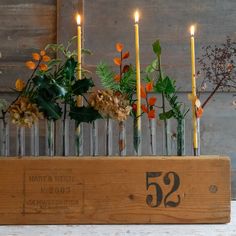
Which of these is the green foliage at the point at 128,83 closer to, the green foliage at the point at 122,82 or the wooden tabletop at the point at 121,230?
the green foliage at the point at 122,82

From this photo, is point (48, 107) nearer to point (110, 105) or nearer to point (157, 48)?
point (110, 105)

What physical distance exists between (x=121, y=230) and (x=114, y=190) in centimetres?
8

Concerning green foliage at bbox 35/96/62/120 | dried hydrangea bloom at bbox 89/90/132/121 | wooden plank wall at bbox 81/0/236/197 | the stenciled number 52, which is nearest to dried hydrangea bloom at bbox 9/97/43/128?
green foliage at bbox 35/96/62/120

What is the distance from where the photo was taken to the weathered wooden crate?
816 mm

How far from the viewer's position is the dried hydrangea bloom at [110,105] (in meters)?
0.83

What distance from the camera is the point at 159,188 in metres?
0.82

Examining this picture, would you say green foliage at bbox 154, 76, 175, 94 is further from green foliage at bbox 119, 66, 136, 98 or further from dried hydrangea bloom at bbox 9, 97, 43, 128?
dried hydrangea bloom at bbox 9, 97, 43, 128

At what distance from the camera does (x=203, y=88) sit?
1093 mm

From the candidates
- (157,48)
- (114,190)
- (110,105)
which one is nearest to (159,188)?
(114,190)

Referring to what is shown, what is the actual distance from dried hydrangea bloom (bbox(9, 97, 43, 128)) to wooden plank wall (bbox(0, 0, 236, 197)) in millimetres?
350

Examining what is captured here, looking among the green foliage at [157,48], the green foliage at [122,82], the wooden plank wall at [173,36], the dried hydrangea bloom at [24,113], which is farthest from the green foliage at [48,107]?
the wooden plank wall at [173,36]

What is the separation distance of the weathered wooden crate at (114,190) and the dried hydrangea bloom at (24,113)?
0.08 meters

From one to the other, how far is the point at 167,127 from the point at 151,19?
0.39m

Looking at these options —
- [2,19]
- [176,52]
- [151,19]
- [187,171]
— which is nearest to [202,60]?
[176,52]
